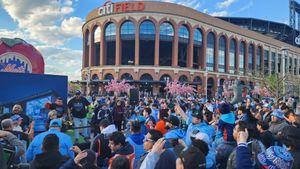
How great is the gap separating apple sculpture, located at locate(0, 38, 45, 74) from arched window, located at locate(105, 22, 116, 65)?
3932 cm

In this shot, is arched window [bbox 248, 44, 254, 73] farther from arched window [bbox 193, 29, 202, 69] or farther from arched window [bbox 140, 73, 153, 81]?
arched window [bbox 140, 73, 153, 81]

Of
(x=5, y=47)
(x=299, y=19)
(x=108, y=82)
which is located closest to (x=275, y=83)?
(x=5, y=47)

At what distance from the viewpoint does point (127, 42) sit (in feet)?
171

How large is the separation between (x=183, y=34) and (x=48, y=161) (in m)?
48.7

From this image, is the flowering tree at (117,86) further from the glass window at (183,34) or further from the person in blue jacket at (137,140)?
the person in blue jacket at (137,140)

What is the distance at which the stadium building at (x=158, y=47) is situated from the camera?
4781cm

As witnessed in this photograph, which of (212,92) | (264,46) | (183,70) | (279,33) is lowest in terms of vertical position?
(212,92)

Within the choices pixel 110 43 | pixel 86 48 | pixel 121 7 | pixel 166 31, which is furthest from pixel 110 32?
pixel 166 31

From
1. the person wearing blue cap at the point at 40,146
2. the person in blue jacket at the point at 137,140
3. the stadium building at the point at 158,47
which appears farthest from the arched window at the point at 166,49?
the person wearing blue cap at the point at 40,146

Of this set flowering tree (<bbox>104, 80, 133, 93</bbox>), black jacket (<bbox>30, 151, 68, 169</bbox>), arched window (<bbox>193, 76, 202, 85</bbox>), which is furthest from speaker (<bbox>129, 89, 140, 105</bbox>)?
arched window (<bbox>193, 76, 202, 85</bbox>)

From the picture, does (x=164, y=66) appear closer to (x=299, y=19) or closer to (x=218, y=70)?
(x=218, y=70)

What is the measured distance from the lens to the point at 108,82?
47656 mm

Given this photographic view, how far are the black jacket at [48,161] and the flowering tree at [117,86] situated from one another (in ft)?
133

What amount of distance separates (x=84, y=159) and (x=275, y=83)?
25.9 metres
